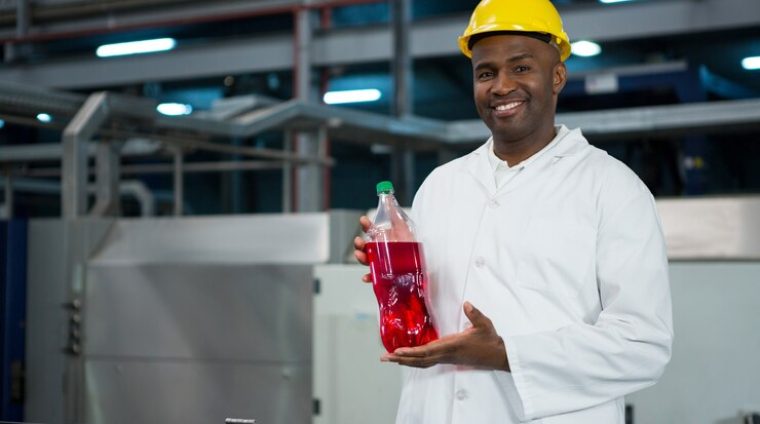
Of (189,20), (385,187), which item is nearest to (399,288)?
(385,187)

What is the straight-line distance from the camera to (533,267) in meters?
1.20

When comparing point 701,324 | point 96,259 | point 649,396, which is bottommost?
point 649,396

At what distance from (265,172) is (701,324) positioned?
717 centimetres

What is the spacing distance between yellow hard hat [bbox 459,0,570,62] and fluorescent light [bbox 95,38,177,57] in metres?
5.01

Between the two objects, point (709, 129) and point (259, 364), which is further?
point (709, 129)

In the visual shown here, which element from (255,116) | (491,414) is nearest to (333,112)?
(255,116)

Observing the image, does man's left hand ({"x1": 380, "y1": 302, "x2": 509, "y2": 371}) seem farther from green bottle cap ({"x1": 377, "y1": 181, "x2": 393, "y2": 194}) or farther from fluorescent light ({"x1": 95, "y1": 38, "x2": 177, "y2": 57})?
fluorescent light ({"x1": 95, "y1": 38, "x2": 177, "y2": 57})

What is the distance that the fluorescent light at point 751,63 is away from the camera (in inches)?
222

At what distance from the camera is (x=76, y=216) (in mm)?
3166

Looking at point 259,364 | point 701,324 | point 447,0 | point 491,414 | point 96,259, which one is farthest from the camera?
point 447,0

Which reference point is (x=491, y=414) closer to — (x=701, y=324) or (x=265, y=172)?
(x=701, y=324)

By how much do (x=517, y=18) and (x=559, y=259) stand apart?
32 cm

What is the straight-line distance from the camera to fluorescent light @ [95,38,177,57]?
6.09m

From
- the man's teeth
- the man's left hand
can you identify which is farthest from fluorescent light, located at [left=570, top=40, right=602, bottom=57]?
the man's left hand
